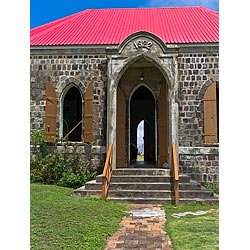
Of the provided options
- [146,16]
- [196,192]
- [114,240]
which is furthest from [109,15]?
[114,240]

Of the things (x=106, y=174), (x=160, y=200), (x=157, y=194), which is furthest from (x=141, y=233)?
(x=106, y=174)

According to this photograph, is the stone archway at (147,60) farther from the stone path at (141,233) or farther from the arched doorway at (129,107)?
the stone path at (141,233)

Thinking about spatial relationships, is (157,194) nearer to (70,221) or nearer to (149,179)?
(149,179)

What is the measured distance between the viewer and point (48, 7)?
4461mm

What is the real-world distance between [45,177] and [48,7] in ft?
21.6

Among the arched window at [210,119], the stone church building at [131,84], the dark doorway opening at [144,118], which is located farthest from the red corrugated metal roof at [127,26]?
the dark doorway opening at [144,118]

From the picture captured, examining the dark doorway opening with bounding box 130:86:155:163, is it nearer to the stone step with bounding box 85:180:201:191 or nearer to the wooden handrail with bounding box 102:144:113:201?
the wooden handrail with bounding box 102:144:113:201

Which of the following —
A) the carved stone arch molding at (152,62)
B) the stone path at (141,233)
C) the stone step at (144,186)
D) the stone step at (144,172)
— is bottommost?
the stone path at (141,233)

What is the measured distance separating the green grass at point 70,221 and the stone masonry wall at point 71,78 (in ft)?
9.55

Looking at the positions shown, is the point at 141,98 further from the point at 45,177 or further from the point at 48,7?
the point at 48,7

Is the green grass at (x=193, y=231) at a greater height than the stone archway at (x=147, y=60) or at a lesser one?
lesser

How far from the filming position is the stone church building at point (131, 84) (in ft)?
31.4

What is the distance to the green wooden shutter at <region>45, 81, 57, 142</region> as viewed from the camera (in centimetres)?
1032
